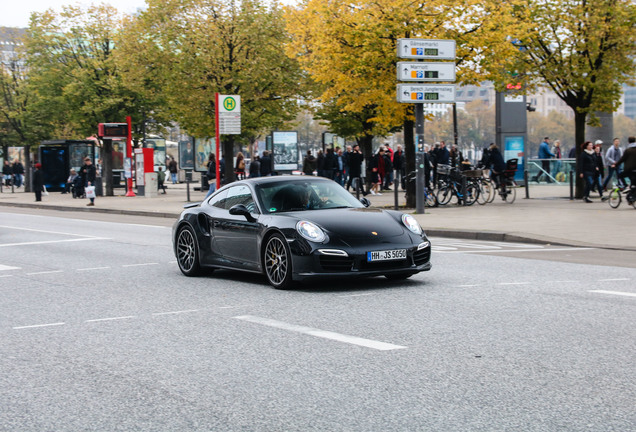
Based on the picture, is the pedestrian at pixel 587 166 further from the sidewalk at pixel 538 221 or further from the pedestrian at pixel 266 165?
the pedestrian at pixel 266 165

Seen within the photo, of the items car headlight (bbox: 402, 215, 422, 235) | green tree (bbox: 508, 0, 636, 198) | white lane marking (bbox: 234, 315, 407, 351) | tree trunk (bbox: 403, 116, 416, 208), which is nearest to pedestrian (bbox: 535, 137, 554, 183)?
green tree (bbox: 508, 0, 636, 198)

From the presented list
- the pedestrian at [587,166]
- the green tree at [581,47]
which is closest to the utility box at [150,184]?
the green tree at [581,47]

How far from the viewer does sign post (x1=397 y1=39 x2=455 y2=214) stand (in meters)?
22.9

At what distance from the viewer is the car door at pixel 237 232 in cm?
1111

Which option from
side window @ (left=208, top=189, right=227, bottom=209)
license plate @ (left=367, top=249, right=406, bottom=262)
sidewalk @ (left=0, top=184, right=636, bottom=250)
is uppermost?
side window @ (left=208, top=189, right=227, bottom=209)

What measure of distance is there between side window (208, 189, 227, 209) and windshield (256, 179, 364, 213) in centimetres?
72

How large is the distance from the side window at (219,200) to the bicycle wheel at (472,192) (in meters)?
16.0

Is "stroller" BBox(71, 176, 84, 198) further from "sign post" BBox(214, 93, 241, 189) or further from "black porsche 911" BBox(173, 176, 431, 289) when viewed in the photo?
"black porsche 911" BBox(173, 176, 431, 289)

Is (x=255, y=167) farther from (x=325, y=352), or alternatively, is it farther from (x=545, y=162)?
(x=325, y=352)

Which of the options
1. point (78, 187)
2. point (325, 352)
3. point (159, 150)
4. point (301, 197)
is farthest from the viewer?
point (159, 150)

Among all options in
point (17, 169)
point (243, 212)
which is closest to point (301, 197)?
point (243, 212)

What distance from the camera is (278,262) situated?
34.9ft

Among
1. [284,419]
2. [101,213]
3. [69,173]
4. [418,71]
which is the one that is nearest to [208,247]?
[284,419]

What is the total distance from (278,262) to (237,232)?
96 centimetres
